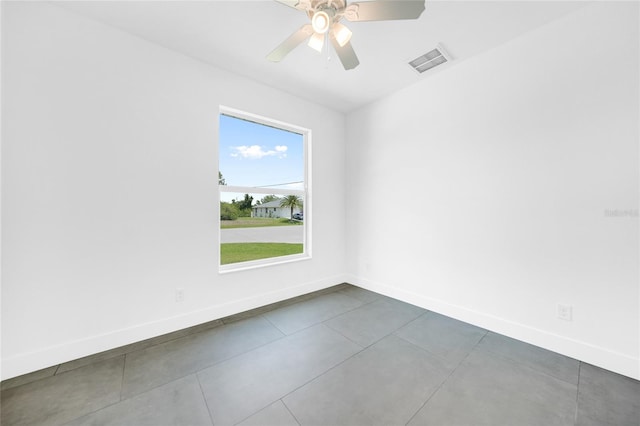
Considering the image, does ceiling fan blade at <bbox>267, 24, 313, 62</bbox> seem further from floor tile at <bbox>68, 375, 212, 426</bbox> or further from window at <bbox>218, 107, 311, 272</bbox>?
floor tile at <bbox>68, 375, 212, 426</bbox>

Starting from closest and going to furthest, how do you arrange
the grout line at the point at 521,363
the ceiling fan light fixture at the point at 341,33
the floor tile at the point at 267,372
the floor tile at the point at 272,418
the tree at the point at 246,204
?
the floor tile at the point at 272,418 → the floor tile at the point at 267,372 → the ceiling fan light fixture at the point at 341,33 → the grout line at the point at 521,363 → the tree at the point at 246,204

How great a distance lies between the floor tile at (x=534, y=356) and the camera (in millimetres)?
1777

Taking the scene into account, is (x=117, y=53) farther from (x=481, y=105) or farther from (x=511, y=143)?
(x=511, y=143)

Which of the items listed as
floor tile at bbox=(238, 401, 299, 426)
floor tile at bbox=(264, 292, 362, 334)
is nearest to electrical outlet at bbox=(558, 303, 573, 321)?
floor tile at bbox=(264, 292, 362, 334)

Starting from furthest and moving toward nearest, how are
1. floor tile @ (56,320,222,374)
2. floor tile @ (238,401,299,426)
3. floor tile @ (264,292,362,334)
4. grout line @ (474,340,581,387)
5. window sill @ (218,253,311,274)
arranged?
window sill @ (218,253,311,274), floor tile @ (264,292,362,334), floor tile @ (56,320,222,374), grout line @ (474,340,581,387), floor tile @ (238,401,299,426)

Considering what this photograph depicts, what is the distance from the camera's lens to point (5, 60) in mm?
1707

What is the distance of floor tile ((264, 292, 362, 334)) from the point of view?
2500 mm

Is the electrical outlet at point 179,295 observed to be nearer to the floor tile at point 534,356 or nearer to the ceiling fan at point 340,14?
the ceiling fan at point 340,14

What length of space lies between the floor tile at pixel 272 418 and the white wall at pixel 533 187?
206cm

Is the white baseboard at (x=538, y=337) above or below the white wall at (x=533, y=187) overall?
below

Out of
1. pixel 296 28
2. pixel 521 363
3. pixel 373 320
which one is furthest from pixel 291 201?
pixel 521 363

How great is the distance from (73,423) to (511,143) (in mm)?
3742

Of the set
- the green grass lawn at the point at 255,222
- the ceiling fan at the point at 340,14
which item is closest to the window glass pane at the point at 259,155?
the green grass lawn at the point at 255,222

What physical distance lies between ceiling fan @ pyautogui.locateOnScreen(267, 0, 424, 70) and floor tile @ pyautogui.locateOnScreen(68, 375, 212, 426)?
7.97 feet
